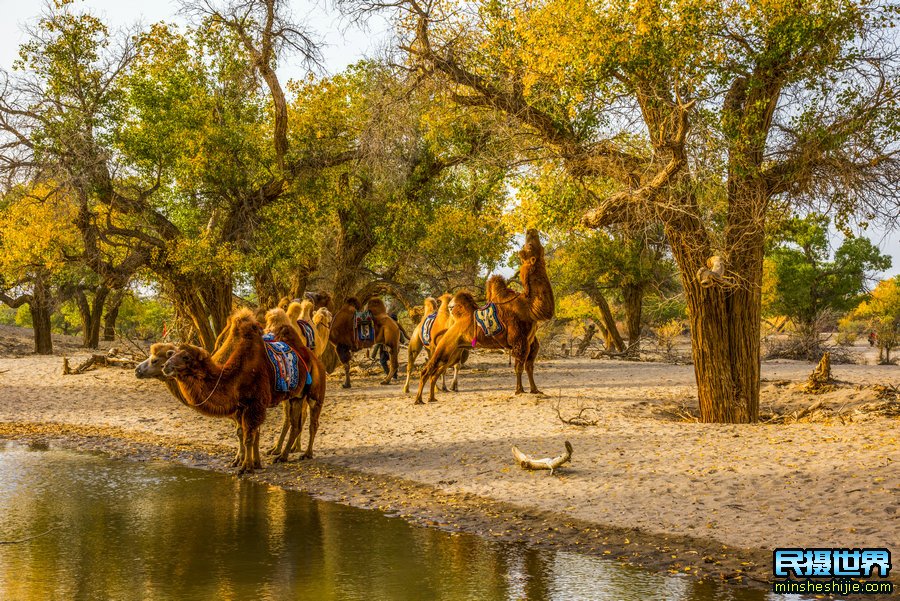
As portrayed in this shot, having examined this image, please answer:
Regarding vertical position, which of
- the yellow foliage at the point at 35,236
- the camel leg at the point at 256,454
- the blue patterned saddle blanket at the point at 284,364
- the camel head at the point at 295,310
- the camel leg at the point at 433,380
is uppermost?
the yellow foliage at the point at 35,236

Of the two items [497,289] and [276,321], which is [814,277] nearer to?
[497,289]

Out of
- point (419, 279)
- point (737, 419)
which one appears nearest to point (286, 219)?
point (419, 279)

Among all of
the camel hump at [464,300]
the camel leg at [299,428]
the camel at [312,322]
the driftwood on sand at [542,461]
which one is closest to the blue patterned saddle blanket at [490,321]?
the camel hump at [464,300]

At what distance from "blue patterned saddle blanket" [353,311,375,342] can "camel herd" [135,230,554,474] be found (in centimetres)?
158

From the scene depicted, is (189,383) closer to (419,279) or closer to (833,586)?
(833,586)

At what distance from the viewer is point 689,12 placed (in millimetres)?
10320

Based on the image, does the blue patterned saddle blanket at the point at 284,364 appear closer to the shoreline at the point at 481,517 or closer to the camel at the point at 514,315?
the shoreline at the point at 481,517

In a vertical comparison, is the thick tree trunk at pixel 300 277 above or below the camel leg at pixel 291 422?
above

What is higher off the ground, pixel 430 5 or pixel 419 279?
pixel 430 5

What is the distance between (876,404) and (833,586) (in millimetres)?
8417

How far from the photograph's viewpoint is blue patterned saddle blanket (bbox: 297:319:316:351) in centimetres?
1303

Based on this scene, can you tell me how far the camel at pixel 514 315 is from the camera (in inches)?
573

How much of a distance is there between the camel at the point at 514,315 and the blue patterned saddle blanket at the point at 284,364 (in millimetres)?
4927

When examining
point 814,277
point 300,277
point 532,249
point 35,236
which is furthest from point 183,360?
point 814,277
